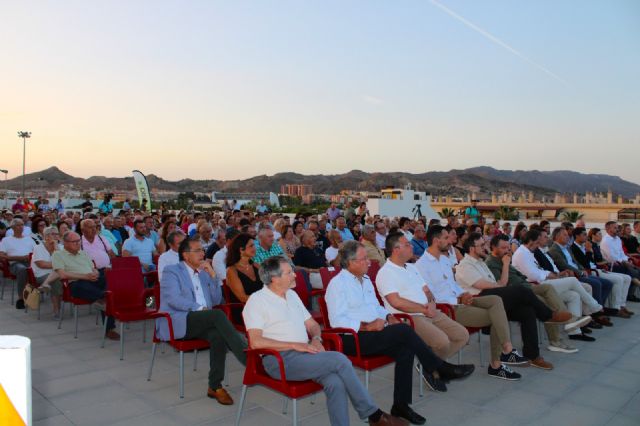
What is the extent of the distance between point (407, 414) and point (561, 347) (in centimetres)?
266

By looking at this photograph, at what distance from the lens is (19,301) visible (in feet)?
22.9

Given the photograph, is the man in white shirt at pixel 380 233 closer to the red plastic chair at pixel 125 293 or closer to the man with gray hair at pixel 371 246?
the man with gray hair at pixel 371 246

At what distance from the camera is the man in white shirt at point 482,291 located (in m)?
4.89

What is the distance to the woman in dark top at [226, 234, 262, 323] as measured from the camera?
4738mm

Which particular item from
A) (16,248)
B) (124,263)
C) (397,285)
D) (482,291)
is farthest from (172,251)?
(16,248)

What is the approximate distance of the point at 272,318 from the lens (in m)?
3.44

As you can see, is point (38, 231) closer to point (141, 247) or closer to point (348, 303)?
point (141, 247)

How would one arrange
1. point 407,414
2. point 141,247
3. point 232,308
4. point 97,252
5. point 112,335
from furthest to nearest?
point 141,247 → point 97,252 → point 112,335 → point 232,308 → point 407,414

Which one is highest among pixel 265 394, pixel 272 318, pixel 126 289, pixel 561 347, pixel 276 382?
pixel 272 318

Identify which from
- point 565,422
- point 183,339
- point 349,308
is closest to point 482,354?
point 565,422

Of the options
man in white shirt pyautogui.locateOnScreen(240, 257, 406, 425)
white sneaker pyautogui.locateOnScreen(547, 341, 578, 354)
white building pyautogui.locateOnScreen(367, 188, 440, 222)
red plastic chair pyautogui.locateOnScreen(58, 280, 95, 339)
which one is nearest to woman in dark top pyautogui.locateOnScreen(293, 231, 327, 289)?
red plastic chair pyautogui.locateOnScreen(58, 280, 95, 339)

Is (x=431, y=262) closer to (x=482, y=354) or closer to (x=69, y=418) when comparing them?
(x=482, y=354)

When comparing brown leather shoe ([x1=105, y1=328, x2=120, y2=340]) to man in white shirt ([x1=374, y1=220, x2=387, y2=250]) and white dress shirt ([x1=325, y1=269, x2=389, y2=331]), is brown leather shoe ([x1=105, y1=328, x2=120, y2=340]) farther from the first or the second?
man in white shirt ([x1=374, y1=220, x2=387, y2=250])

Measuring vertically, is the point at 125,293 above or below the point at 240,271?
below
